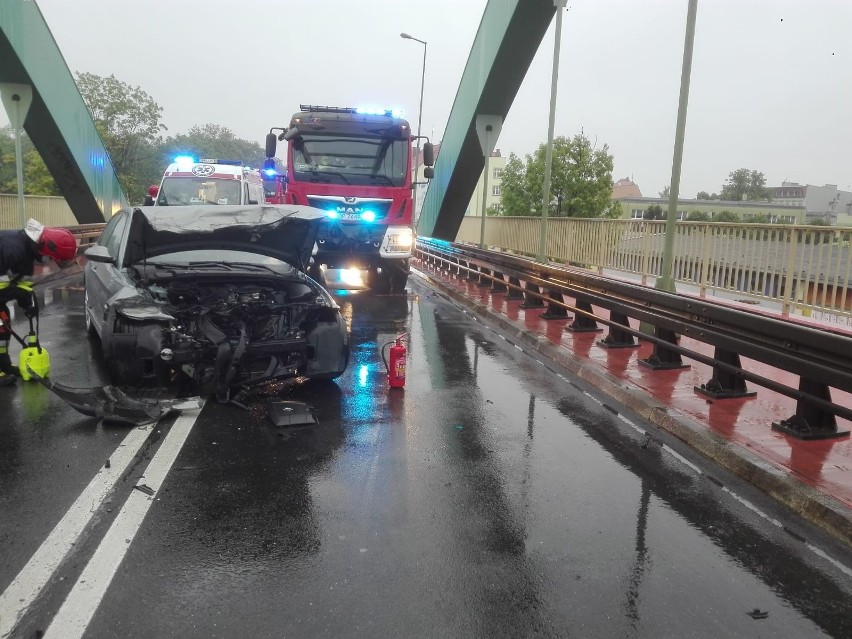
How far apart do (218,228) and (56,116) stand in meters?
15.2

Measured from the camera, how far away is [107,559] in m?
3.38

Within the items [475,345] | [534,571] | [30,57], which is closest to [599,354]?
[475,345]

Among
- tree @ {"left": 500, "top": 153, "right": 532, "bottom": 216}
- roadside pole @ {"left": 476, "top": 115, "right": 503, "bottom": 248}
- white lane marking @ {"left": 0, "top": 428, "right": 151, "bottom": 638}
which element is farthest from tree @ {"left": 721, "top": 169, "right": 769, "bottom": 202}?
white lane marking @ {"left": 0, "top": 428, "right": 151, "bottom": 638}

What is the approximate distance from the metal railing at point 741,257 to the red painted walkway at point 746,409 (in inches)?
47.3

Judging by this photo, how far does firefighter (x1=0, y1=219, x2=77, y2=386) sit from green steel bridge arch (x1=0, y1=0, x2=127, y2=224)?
11.9 m

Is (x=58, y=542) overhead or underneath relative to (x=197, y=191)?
underneath

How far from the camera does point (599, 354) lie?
8.66 m

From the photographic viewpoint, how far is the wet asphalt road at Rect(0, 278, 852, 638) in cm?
301

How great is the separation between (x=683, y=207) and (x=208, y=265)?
6264 centimetres

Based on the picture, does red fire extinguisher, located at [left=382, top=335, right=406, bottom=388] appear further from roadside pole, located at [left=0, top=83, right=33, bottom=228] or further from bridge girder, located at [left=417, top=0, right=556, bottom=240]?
roadside pole, located at [left=0, top=83, right=33, bottom=228]

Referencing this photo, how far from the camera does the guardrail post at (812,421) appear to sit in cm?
534

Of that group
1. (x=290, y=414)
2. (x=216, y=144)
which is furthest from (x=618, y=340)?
(x=216, y=144)

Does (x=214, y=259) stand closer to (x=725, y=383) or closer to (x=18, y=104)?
(x=725, y=383)

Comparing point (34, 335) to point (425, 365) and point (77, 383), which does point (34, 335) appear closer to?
point (77, 383)
